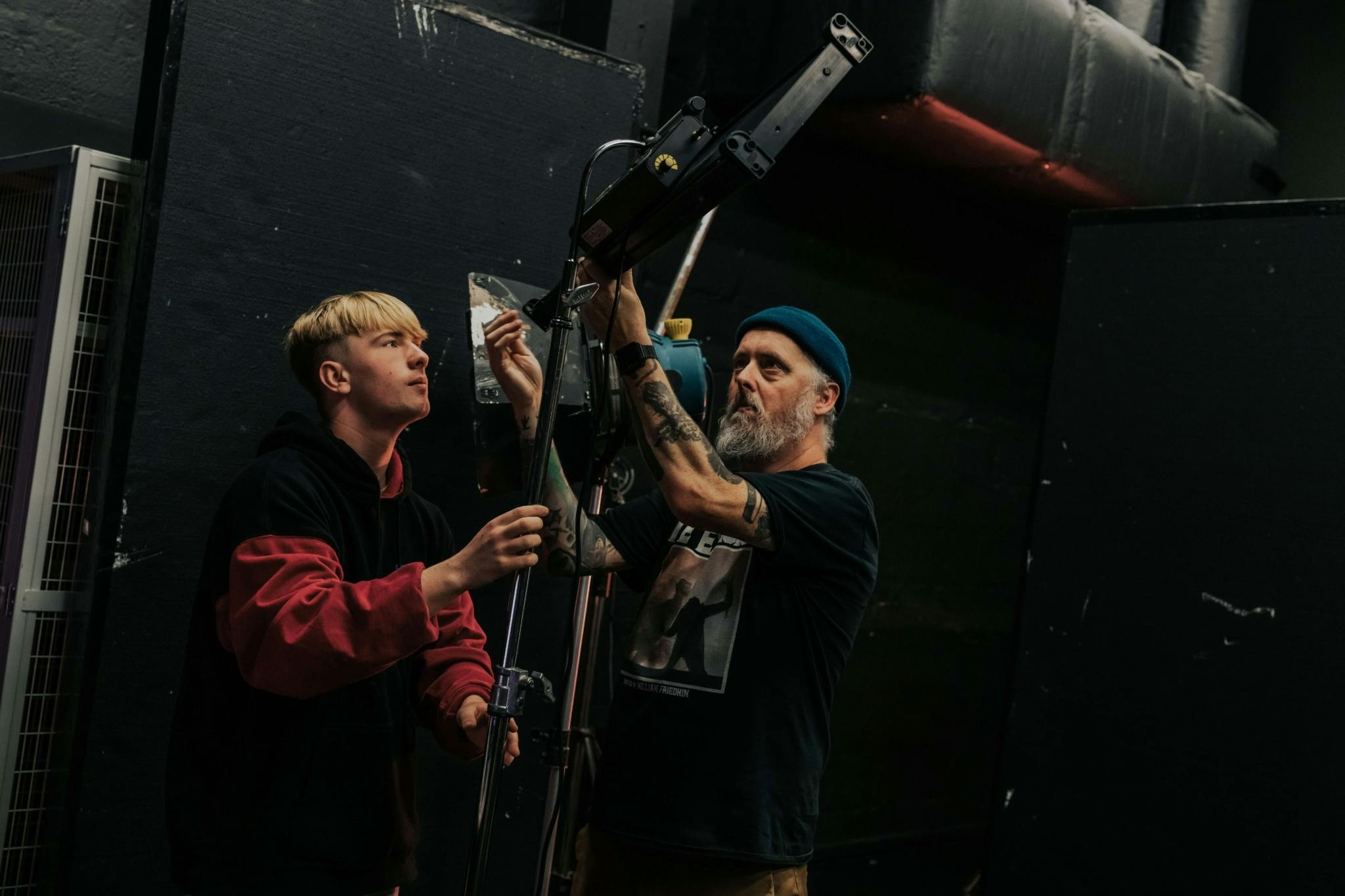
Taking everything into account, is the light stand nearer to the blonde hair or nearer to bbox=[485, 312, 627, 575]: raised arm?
bbox=[485, 312, 627, 575]: raised arm

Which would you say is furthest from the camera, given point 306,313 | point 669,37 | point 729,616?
point 669,37

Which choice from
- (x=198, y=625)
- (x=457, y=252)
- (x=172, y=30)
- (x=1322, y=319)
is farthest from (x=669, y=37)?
(x=198, y=625)

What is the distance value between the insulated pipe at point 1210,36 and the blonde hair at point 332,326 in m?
2.93

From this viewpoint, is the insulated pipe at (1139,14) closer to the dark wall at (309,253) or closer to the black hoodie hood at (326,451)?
the dark wall at (309,253)

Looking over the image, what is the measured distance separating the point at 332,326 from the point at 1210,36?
3.12m

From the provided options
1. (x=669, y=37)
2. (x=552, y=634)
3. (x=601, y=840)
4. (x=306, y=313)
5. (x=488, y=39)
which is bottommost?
(x=601, y=840)

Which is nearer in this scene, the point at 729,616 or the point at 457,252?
the point at 729,616

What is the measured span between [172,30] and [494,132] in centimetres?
61

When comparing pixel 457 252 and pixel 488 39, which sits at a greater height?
pixel 488 39

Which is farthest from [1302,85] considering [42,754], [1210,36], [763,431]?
[42,754]

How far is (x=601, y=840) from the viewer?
1.85 meters

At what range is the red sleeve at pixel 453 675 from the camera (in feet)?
5.93

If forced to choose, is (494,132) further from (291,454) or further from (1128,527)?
(1128,527)

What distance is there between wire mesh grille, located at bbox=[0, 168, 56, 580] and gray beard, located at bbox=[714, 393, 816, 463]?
1.15m
